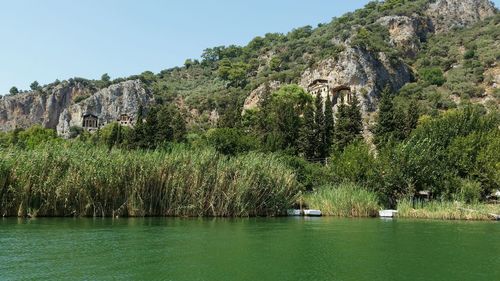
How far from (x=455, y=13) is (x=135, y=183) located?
140m

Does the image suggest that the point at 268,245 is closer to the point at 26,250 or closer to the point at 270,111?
the point at 26,250

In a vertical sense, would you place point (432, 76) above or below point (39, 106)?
above

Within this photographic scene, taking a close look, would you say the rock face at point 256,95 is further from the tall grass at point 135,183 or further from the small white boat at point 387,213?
the tall grass at point 135,183

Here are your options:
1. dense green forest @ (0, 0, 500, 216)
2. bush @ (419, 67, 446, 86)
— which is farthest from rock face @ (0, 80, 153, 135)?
bush @ (419, 67, 446, 86)

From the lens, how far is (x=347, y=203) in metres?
33.0

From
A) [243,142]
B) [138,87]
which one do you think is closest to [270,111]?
[243,142]

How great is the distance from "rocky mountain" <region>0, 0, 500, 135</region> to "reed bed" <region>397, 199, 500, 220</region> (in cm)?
Result: 5093

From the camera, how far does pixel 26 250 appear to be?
51.8 feet

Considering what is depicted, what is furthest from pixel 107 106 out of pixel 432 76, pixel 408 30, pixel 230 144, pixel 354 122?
pixel 230 144

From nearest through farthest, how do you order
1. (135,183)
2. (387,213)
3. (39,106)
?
(135,183) → (387,213) → (39,106)

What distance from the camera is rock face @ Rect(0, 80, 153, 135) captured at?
5074 inches

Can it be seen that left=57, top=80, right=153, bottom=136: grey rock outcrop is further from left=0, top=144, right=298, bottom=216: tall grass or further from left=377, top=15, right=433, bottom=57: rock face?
left=0, top=144, right=298, bottom=216: tall grass

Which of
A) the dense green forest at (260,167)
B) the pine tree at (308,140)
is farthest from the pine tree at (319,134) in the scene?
the pine tree at (308,140)

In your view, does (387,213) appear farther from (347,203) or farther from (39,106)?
(39,106)
